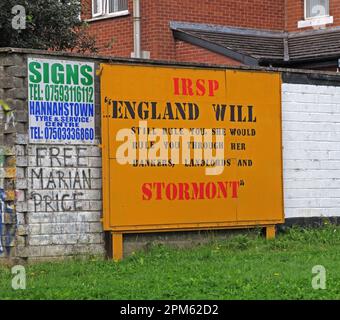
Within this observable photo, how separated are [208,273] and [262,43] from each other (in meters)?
11.2

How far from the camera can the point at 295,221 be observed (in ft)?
48.2

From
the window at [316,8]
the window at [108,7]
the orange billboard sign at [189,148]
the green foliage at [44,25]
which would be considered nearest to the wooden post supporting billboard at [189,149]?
the orange billboard sign at [189,148]

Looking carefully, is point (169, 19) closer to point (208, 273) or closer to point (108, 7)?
point (108, 7)

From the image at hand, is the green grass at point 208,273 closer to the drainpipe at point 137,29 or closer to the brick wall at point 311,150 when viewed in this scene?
the brick wall at point 311,150

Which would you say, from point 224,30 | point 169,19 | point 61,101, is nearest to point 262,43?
point 224,30

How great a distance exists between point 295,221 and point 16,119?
485 centimetres

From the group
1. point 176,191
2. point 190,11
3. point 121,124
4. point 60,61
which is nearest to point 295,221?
point 176,191

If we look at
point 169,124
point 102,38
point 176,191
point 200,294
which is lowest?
point 200,294

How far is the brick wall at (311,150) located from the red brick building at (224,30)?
467cm

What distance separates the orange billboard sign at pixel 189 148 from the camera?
1303cm

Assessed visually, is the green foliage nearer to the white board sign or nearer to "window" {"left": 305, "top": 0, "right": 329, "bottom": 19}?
the white board sign

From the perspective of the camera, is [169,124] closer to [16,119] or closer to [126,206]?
[126,206]

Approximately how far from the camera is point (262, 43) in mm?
21531

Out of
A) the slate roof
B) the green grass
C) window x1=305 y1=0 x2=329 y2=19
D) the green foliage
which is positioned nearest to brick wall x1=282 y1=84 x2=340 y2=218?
the green grass
